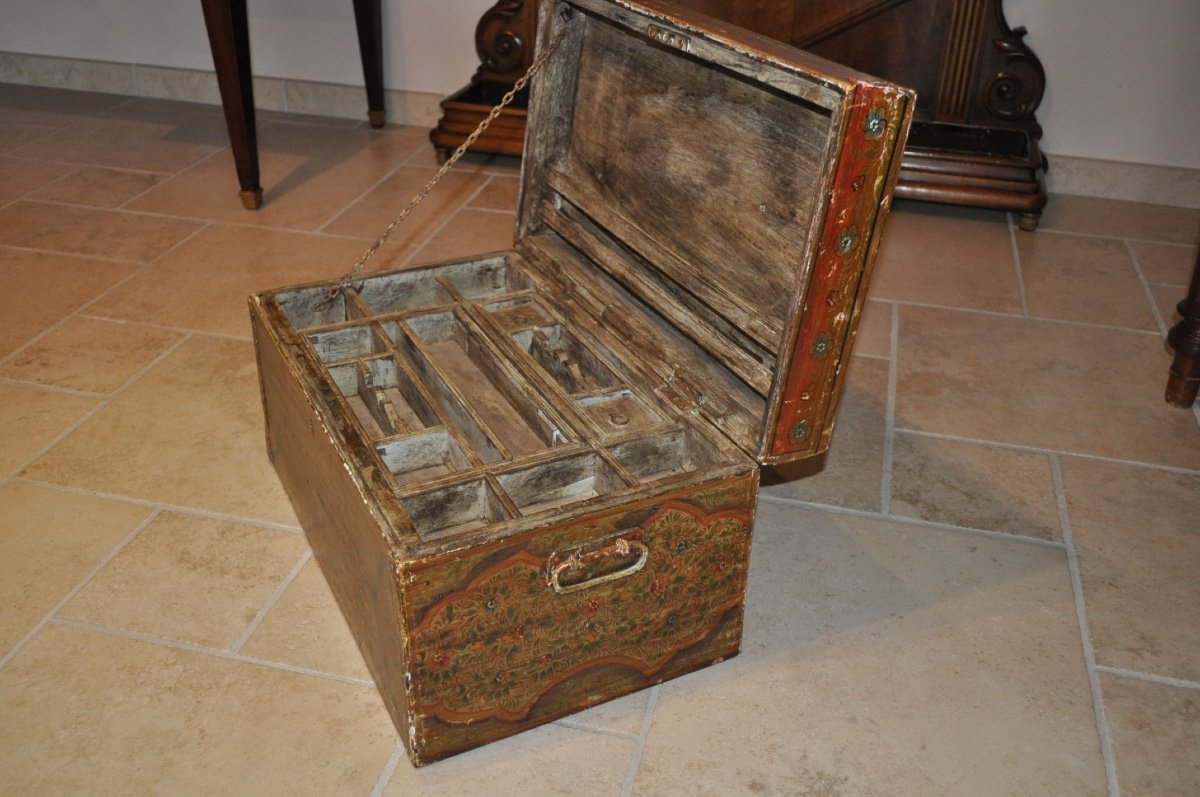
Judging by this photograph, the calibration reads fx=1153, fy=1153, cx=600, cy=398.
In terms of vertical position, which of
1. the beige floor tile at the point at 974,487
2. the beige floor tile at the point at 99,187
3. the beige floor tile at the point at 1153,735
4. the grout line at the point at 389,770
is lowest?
the grout line at the point at 389,770

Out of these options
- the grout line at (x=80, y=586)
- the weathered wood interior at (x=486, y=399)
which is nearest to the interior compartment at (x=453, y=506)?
the weathered wood interior at (x=486, y=399)

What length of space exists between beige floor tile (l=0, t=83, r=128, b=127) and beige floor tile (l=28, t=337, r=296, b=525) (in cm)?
179

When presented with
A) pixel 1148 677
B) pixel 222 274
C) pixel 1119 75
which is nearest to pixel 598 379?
pixel 1148 677

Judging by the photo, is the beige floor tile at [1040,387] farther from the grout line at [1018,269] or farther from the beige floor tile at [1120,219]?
the beige floor tile at [1120,219]

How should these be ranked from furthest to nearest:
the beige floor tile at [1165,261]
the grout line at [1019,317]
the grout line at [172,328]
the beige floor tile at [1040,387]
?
the beige floor tile at [1165,261] < the grout line at [1019,317] < the grout line at [172,328] < the beige floor tile at [1040,387]

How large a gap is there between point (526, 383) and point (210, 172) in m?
2.05

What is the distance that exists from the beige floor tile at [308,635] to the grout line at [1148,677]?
1025 mm

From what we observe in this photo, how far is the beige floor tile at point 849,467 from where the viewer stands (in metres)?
2.01

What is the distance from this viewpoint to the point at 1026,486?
2.04m

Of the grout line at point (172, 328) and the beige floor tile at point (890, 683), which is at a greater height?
the beige floor tile at point (890, 683)

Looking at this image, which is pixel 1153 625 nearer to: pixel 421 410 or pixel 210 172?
pixel 421 410

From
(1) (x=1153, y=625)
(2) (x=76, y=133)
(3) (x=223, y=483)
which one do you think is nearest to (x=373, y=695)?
(3) (x=223, y=483)

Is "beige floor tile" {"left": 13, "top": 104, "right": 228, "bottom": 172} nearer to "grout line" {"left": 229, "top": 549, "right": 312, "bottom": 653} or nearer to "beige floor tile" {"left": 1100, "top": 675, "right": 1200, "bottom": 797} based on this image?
"grout line" {"left": 229, "top": 549, "right": 312, "bottom": 653}

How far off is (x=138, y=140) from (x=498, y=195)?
3.95 feet
